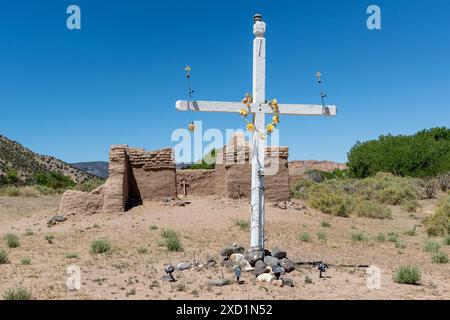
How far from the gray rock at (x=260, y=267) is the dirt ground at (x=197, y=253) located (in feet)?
0.67

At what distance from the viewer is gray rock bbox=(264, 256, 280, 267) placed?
849 centimetres

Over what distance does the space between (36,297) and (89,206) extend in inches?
397

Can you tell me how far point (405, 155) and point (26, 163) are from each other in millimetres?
38501

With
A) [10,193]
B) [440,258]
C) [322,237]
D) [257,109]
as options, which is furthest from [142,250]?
[10,193]

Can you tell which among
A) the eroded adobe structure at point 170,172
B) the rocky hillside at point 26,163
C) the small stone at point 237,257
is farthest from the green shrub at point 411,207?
the rocky hillside at point 26,163

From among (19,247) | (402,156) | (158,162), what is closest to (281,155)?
(158,162)

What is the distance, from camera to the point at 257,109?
8.90m

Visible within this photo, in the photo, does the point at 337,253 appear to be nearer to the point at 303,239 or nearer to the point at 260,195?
the point at 303,239

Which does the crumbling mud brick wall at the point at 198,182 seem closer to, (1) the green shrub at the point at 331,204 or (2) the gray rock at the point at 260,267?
(1) the green shrub at the point at 331,204

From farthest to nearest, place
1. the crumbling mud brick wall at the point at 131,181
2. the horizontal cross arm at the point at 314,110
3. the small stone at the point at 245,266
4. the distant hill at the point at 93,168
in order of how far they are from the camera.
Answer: the distant hill at the point at 93,168 → the crumbling mud brick wall at the point at 131,181 → the horizontal cross arm at the point at 314,110 → the small stone at the point at 245,266

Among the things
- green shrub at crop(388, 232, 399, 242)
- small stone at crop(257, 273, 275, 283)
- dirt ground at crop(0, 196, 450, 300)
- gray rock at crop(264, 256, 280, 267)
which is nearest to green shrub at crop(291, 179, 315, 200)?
dirt ground at crop(0, 196, 450, 300)

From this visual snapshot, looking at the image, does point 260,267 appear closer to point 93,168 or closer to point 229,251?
point 229,251

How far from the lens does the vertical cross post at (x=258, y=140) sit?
880cm
